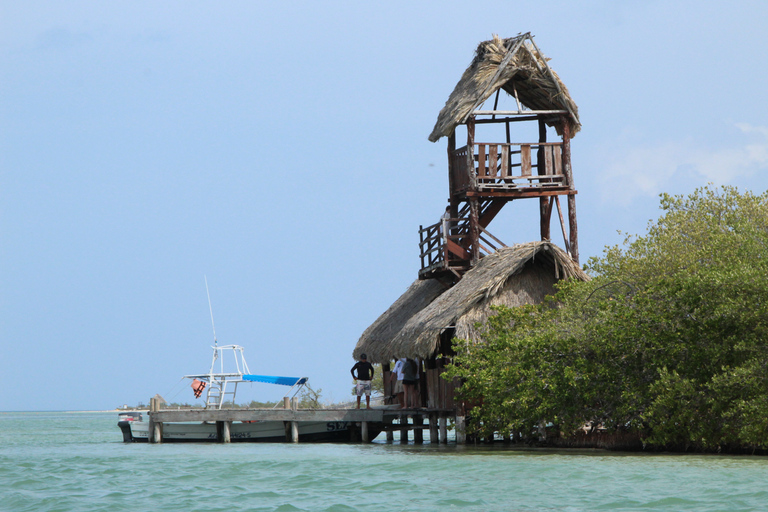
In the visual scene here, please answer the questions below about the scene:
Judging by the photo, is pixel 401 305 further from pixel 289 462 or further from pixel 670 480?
pixel 670 480

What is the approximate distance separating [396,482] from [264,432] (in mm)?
10838

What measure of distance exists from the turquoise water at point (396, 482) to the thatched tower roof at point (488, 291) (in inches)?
101

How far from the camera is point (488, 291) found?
20.5 metres

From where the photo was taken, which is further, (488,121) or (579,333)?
(488,121)

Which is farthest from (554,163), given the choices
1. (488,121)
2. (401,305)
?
(401,305)

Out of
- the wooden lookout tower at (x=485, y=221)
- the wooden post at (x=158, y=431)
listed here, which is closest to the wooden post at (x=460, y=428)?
the wooden lookout tower at (x=485, y=221)

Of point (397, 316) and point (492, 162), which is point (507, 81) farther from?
point (397, 316)

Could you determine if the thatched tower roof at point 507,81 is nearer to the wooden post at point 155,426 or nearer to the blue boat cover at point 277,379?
the blue boat cover at point 277,379

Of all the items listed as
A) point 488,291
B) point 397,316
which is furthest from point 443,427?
point 397,316

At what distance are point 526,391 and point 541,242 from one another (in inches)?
160

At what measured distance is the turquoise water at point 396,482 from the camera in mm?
12727

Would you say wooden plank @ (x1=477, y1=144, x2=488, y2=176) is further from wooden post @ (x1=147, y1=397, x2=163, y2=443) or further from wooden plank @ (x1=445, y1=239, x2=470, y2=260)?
wooden post @ (x1=147, y1=397, x2=163, y2=443)

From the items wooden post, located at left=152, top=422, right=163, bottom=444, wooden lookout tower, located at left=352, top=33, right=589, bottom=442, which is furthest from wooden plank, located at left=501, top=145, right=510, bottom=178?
wooden post, located at left=152, top=422, right=163, bottom=444

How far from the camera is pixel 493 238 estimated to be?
77.7ft
